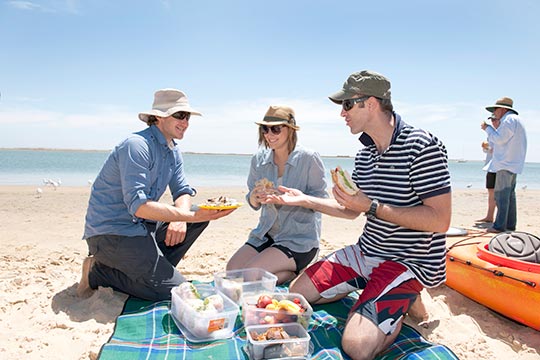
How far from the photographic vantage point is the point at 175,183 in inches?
182

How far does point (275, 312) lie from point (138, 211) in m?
1.52

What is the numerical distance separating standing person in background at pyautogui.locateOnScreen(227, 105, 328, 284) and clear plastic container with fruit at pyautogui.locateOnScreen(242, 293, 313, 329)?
93cm

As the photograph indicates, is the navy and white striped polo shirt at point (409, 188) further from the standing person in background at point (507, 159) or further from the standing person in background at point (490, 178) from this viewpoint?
the standing person in background at point (490, 178)

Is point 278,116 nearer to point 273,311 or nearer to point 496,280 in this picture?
point 273,311

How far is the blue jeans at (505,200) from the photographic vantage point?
724 centimetres

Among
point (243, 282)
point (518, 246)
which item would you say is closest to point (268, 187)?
point (243, 282)

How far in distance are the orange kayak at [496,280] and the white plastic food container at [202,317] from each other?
7.78 feet

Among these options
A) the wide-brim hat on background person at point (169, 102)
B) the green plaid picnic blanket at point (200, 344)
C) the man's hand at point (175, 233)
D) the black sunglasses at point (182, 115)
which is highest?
the wide-brim hat on background person at point (169, 102)

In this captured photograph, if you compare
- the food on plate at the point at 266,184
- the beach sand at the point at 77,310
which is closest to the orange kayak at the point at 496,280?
the beach sand at the point at 77,310

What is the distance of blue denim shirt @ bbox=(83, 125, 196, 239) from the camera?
3.64 m

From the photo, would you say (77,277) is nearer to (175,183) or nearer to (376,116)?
(175,183)

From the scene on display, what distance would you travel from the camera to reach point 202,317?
307 cm

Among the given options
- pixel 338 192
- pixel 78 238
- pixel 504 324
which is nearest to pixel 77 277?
pixel 78 238

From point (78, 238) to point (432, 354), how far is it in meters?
5.92
